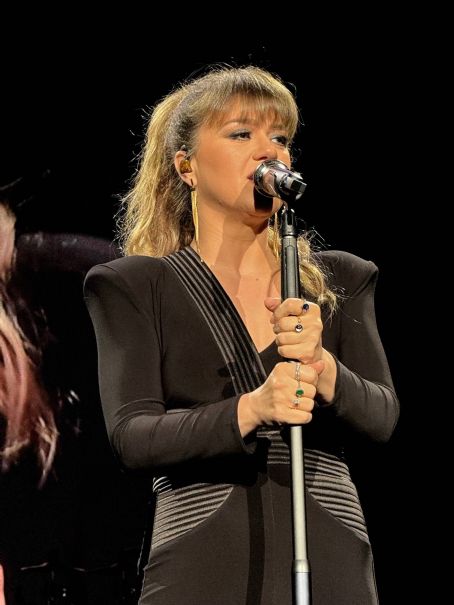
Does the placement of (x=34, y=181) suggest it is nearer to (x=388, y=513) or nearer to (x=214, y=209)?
(x=388, y=513)

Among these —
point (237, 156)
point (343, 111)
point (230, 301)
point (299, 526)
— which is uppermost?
point (343, 111)

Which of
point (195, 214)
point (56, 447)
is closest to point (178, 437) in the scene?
point (195, 214)

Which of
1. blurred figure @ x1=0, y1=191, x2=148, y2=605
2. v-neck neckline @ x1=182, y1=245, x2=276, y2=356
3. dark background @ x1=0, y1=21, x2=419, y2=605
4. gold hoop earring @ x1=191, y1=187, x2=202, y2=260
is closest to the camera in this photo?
v-neck neckline @ x1=182, y1=245, x2=276, y2=356

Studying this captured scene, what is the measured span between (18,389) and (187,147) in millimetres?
2838

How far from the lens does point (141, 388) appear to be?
60.0 inches

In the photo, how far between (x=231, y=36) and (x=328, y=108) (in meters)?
0.52

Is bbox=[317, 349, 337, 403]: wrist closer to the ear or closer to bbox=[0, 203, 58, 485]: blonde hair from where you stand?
the ear

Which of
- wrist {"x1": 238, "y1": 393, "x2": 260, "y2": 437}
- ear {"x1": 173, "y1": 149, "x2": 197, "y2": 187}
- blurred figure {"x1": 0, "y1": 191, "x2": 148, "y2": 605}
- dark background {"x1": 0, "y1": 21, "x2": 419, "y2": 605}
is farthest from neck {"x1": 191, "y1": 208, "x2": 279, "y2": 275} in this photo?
blurred figure {"x1": 0, "y1": 191, "x2": 148, "y2": 605}

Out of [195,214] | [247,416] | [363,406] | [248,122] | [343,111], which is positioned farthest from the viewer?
[343,111]

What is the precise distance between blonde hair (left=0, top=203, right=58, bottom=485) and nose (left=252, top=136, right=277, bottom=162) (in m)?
2.96

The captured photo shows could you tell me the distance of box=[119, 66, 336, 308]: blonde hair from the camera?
5.83 ft

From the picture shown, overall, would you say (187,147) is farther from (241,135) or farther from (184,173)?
(241,135)

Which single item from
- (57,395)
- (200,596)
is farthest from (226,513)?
(57,395)

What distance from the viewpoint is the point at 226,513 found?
144cm
